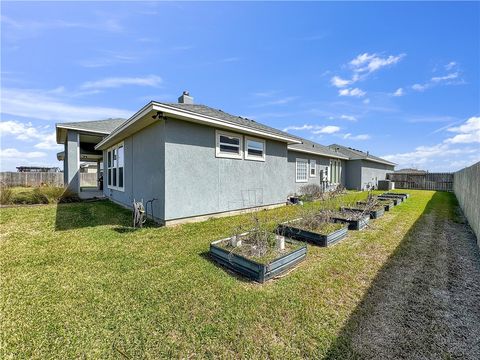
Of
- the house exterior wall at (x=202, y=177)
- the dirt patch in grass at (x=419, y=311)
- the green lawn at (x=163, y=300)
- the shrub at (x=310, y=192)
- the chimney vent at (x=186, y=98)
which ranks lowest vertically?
the dirt patch in grass at (x=419, y=311)

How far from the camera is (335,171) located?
18703mm

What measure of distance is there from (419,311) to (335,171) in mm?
17236

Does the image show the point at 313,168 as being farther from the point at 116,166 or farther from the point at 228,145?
the point at 116,166

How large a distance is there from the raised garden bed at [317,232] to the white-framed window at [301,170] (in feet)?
28.0

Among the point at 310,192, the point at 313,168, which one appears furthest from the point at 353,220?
the point at 313,168

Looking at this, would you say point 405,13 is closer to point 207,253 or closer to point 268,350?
point 207,253

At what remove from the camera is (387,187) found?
2158cm

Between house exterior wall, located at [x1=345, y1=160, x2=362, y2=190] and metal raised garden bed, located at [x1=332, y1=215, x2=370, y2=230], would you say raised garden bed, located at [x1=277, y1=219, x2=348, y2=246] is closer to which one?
metal raised garden bed, located at [x1=332, y1=215, x2=370, y2=230]

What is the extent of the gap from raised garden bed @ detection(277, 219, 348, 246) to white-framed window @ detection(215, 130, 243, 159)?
336 cm

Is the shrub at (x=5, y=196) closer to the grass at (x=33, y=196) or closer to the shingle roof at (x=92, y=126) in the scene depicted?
the grass at (x=33, y=196)

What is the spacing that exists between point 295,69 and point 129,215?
33.2 feet

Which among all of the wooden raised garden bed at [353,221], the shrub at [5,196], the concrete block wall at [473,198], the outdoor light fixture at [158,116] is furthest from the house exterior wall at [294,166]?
the shrub at [5,196]

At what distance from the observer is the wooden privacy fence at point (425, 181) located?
23047mm

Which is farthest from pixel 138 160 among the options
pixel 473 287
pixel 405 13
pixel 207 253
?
pixel 405 13
